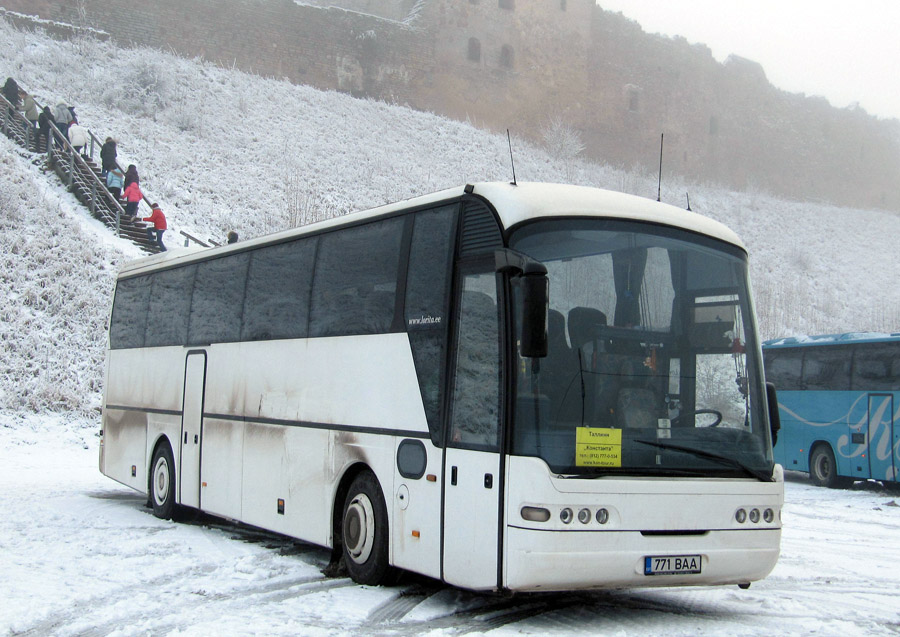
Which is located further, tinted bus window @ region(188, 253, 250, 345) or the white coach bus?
tinted bus window @ region(188, 253, 250, 345)

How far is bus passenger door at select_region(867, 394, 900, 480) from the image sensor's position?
634 inches

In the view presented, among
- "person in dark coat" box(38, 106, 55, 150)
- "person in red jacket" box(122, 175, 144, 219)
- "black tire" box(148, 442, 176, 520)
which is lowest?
"black tire" box(148, 442, 176, 520)

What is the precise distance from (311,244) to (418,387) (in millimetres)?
2312

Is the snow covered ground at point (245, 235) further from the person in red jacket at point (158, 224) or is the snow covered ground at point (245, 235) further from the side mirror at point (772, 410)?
the side mirror at point (772, 410)

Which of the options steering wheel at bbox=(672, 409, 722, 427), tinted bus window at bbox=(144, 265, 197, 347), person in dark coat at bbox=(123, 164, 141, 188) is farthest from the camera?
person in dark coat at bbox=(123, 164, 141, 188)

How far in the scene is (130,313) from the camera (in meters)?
13.2

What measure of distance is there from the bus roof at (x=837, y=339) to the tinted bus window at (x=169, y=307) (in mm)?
10848

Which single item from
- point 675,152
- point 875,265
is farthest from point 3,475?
point 675,152

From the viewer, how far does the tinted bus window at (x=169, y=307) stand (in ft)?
37.5

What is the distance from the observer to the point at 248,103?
1715 inches

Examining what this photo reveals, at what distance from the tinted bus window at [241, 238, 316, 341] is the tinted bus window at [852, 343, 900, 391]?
36.0ft

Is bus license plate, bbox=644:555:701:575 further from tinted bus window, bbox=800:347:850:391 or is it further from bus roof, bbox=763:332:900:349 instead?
tinted bus window, bbox=800:347:850:391

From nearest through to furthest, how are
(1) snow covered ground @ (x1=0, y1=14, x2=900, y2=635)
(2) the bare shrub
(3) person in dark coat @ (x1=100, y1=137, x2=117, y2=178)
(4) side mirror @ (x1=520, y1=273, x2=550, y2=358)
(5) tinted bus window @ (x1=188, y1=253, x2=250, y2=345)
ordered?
(4) side mirror @ (x1=520, y1=273, x2=550, y2=358), (1) snow covered ground @ (x1=0, y1=14, x2=900, y2=635), (5) tinted bus window @ (x1=188, y1=253, x2=250, y2=345), (3) person in dark coat @ (x1=100, y1=137, x2=117, y2=178), (2) the bare shrub

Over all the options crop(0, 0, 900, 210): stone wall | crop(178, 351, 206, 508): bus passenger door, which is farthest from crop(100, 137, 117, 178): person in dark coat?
crop(0, 0, 900, 210): stone wall
